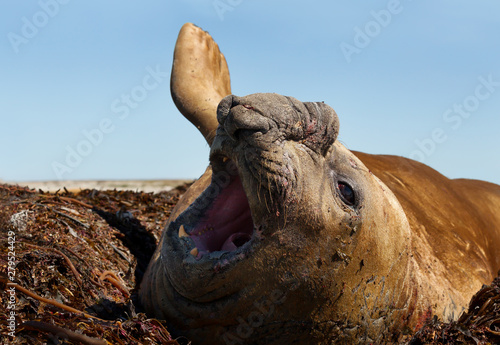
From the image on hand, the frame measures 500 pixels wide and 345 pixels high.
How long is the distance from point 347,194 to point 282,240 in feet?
1.67

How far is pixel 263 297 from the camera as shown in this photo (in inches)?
121

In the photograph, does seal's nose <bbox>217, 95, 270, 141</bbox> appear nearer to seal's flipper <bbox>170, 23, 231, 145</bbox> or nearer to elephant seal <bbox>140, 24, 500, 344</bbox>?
elephant seal <bbox>140, 24, 500, 344</bbox>

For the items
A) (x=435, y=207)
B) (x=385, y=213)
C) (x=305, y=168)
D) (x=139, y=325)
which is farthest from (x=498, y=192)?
(x=139, y=325)

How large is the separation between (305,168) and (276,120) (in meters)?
0.31

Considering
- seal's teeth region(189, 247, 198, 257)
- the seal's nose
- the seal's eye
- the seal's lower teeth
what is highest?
the seal's nose

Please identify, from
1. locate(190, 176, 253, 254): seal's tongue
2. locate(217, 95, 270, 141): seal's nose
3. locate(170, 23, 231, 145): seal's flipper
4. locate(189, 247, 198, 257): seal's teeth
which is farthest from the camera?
locate(170, 23, 231, 145): seal's flipper

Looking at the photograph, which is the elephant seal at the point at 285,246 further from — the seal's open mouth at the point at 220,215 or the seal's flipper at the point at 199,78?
the seal's flipper at the point at 199,78

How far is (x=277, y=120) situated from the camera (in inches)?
117

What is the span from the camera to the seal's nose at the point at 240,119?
290cm

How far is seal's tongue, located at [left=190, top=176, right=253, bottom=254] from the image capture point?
3.28 meters

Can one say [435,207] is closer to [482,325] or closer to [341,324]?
[482,325]
